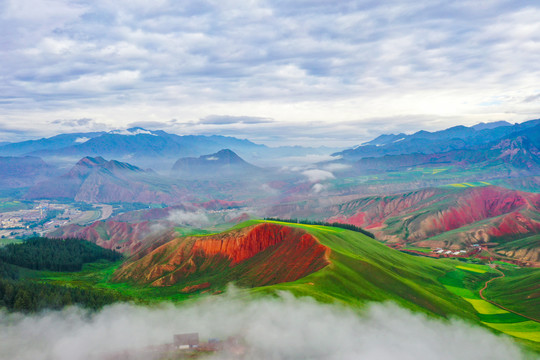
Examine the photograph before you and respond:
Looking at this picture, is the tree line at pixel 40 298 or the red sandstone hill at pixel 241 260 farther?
the red sandstone hill at pixel 241 260

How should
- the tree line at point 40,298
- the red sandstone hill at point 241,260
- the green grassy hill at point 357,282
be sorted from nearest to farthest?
the tree line at point 40,298 → the green grassy hill at point 357,282 → the red sandstone hill at point 241,260

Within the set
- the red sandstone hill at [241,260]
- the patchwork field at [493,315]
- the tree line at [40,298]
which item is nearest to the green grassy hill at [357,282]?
the patchwork field at [493,315]

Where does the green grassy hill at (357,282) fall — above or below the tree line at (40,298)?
below

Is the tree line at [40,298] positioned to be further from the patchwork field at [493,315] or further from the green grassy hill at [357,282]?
the patchwork field at [493,315]

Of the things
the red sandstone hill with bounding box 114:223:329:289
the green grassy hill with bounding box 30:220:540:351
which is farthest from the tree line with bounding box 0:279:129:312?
the red sandstone hill with bounding box 114:223:329:289

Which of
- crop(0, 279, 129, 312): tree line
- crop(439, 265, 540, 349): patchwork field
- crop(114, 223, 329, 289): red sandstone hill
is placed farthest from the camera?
crop(114, 223, 329, 289): red sandstone hill

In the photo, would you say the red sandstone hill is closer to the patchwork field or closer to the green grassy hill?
the green grassy hill

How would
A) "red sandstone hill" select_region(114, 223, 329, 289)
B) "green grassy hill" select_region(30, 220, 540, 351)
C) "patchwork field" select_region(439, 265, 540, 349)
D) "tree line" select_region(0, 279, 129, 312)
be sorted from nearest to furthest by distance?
1. "tree line" select_region(0, 279, 129, 312)
2. "patchwork field" select_region(439, 265, 540, 349)
3. "green grassy hill" select_region(30, 220, 540, 351)
4. "red sandstone hill" select_region(114, 223, 329, 289)

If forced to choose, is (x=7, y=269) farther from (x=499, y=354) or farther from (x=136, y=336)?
(x=499, y=354)

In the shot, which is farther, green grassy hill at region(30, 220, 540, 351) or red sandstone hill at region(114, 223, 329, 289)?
red sandstone hill at region(114, 223, 329, 289)
